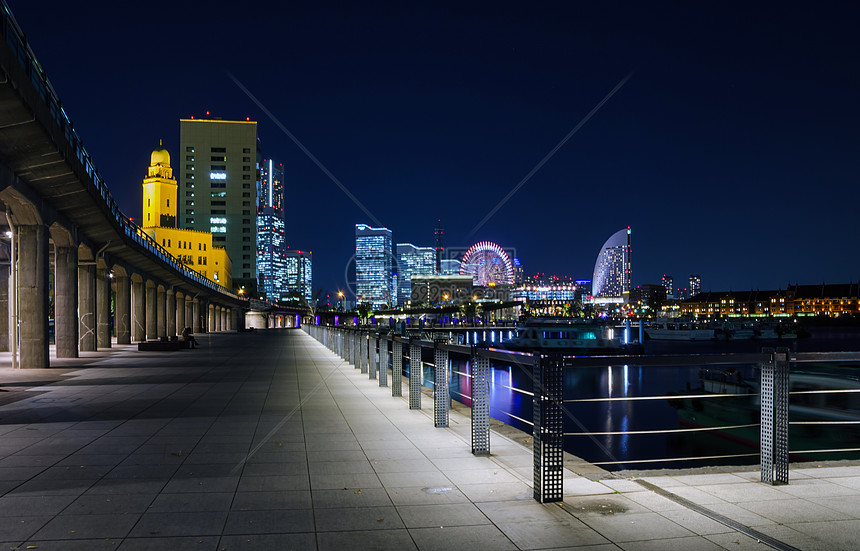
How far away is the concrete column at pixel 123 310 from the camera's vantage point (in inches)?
1880

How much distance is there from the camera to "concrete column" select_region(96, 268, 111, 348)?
42.6 meters

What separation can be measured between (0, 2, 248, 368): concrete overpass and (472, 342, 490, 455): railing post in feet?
42.8

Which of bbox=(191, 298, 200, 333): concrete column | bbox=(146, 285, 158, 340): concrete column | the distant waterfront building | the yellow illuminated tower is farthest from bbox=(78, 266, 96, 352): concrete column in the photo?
the yellow illuminated tower

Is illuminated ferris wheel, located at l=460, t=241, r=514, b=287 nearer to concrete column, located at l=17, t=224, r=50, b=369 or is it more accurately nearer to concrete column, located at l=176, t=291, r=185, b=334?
concrete column, located at l=176, t=291, r=185, b=334

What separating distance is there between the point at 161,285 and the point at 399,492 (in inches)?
2295

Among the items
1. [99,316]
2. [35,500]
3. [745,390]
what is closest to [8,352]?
[99,316]

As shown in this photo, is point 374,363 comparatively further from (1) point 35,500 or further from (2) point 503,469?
(1) point 35,500

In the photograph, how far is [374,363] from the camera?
2136 cm

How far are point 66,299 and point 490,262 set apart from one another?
445 ft

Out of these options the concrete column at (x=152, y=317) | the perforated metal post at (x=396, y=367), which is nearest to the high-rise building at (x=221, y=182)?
the concrete column at (x=152, y=317)

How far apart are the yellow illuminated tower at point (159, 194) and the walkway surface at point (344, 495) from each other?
422ft

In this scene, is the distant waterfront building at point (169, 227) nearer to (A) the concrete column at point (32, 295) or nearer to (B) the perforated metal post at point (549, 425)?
(A) the concrete column at point (32, 295)

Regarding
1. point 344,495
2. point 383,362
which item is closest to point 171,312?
point 383,362

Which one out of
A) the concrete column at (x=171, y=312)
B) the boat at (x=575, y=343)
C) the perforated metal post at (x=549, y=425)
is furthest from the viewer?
the boat at (x=575, y=343)
